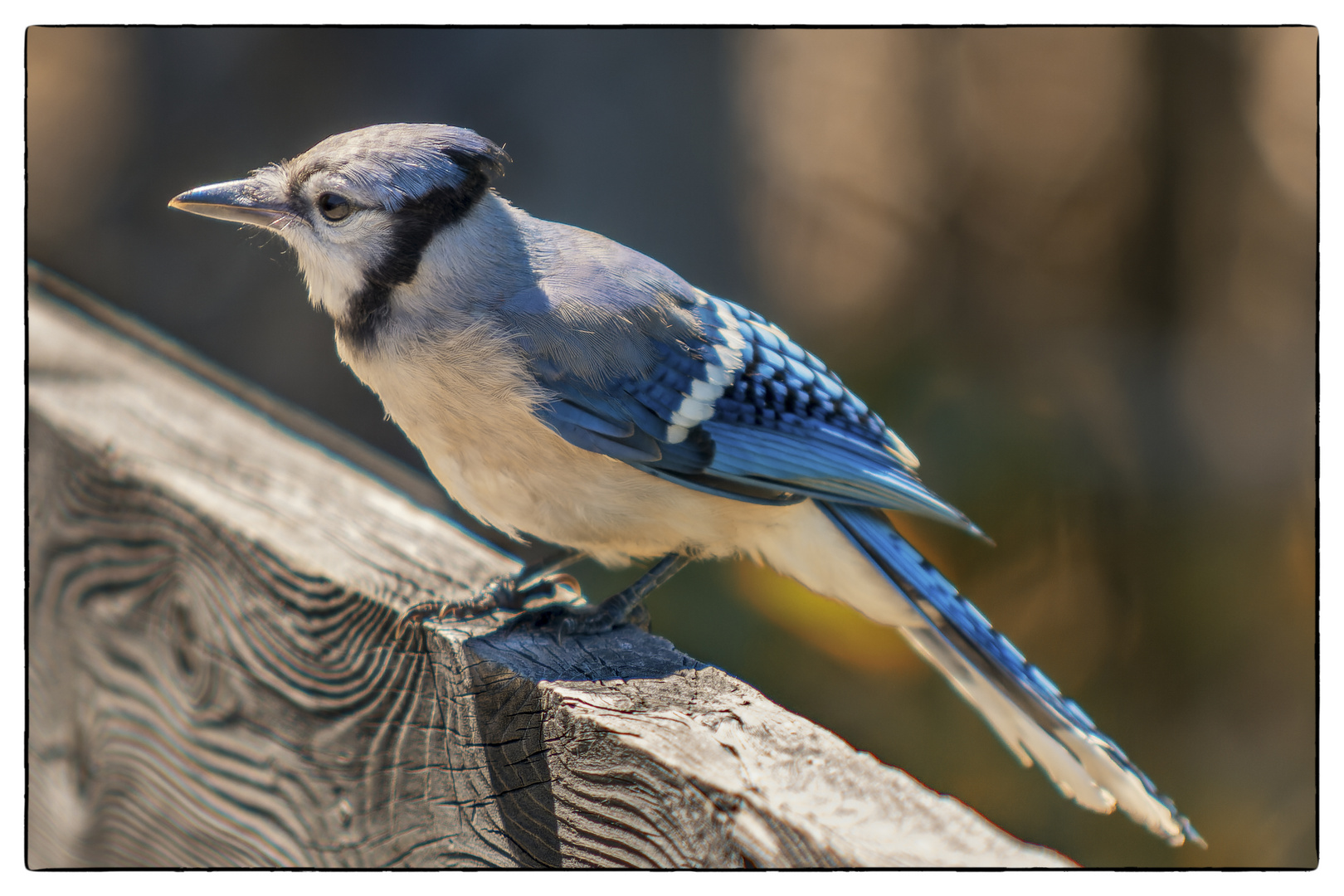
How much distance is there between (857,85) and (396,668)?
154 centimetres

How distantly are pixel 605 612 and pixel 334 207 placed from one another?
78 cm

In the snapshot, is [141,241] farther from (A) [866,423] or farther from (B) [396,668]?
(A) [866,423]

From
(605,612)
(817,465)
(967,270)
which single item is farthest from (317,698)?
(967,270)

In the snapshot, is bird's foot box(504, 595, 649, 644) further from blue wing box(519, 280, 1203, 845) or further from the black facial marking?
the black facial marking

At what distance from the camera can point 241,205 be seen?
1.62 meters

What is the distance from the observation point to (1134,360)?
88.7 inches

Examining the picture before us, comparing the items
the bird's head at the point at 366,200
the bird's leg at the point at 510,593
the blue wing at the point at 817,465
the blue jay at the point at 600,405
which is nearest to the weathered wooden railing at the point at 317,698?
the bird's leg at the point at 510,593

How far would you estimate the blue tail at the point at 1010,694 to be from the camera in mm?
1669

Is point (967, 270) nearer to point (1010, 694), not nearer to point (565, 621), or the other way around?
point (1010, 694)

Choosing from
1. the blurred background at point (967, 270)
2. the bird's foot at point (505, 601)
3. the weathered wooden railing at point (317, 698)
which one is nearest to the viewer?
the weathered wooden railing at point (317, 698)

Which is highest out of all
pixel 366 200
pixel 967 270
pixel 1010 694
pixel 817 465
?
pixel 366 200

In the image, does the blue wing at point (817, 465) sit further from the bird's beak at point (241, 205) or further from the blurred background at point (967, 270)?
the bird's beak at point (241, 205)

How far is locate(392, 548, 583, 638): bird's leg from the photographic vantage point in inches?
61.3

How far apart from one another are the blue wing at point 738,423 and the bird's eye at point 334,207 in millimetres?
377
